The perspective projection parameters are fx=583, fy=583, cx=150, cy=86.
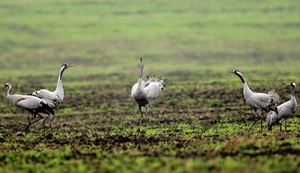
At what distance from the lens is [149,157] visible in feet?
39.5

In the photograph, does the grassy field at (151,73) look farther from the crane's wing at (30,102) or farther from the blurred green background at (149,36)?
the crane's wing at (30,102)

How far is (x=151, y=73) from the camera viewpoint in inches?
1826

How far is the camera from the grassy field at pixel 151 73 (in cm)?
1223

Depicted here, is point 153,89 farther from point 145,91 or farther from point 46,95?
point 46,95

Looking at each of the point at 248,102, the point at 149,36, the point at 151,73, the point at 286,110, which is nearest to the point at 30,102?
the point at 248,102

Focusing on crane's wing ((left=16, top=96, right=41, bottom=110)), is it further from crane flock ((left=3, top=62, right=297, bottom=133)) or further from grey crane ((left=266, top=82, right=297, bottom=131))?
grey crane ((left=266, top=82, right=297, bottom=131))

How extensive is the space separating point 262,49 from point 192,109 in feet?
111

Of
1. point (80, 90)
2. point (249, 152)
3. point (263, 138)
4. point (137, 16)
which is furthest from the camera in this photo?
point (137, 16)

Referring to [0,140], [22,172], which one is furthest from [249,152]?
[0,140]

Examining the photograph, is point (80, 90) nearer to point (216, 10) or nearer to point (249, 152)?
point (249, 152)

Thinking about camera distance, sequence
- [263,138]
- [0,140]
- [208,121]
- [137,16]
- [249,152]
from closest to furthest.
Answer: [249,152] < [263,138] < [0,140] < [208,121] < [137,16]

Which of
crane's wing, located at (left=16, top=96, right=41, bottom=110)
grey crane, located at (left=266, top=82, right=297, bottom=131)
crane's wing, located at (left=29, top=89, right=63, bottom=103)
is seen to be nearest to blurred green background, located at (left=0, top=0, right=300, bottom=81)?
crane's wing, located at (left=29, top=89, right=63, bottom=103)

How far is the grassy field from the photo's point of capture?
1223 centimetres

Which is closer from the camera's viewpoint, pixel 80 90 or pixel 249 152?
pixel 249 152
